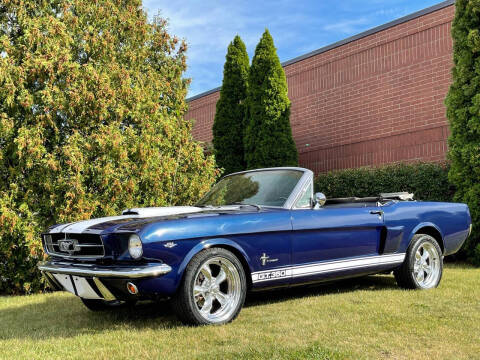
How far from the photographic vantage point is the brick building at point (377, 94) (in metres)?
12.0

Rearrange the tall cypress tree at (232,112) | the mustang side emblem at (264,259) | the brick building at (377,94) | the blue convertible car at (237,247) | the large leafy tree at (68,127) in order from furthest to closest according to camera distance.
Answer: the tall cypress tree at (232,112)
the brick building at (377,94)
the large leafy tree at (68,127)
the mustang side emblem at (264,259)
the blue convertible car at (237,247)

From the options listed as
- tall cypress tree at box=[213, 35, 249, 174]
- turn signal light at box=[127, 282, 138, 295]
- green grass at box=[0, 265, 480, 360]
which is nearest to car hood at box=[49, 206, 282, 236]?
turn signal light at box=[127, 282, 138, 295]

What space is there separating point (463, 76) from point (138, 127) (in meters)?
5.78

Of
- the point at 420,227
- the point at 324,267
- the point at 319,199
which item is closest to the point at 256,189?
the point at 319,199

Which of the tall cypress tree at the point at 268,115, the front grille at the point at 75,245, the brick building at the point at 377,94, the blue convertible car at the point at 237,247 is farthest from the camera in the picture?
the tall cypress tree at the point at 268,115

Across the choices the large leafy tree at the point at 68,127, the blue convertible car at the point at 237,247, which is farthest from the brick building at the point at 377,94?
the large leafy tree at the point at 68,127

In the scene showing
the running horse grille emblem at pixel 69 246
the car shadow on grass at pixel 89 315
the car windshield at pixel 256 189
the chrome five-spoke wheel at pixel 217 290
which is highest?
the car windshield at pixel 256 189

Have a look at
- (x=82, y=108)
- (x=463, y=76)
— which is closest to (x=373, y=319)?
(x=82, y=108)

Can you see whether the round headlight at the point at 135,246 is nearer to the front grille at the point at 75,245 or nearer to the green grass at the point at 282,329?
the front grille at the point at 75,245

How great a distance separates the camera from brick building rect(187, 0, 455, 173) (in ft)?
39.4

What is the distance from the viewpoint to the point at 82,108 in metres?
7.75

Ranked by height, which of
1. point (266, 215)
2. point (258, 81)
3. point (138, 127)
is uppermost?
point (258, 81)

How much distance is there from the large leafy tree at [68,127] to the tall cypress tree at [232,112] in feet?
20.8

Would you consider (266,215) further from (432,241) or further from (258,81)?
(258,81)
